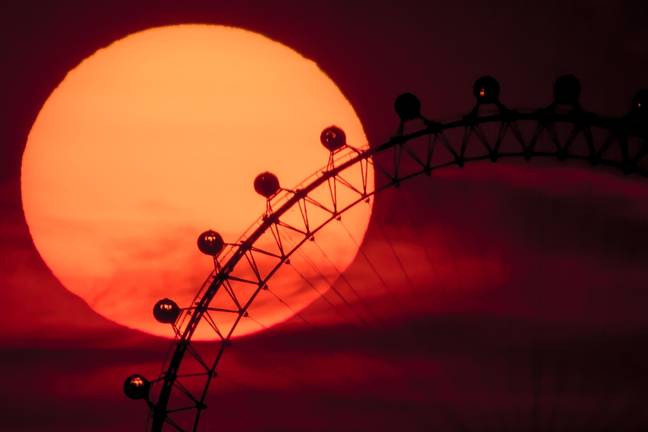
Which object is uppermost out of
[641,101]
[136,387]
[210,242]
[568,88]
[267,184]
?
[568,88]

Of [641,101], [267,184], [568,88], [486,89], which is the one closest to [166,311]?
[267,184]

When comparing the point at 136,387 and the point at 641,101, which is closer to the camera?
the point at 641,101

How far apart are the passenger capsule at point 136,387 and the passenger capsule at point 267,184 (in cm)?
542

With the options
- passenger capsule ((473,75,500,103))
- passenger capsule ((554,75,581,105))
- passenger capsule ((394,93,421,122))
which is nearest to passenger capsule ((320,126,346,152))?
passenger capsule ((394,93,421,122))

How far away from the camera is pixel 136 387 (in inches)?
982

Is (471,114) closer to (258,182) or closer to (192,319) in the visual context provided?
(258,182)

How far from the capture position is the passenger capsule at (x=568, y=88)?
23828 mm

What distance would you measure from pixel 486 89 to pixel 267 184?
19.2 feet

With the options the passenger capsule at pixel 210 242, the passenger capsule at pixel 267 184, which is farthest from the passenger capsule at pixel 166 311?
the passenger capsule at pixel 267 184

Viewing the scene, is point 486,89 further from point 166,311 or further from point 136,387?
point 136,387

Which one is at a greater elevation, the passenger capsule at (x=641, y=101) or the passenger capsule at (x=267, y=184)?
the passenger capsule at (x=641, y=101)

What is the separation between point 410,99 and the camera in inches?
969

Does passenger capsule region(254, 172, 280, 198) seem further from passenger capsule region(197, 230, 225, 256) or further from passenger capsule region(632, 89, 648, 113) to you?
passenger capsule region(632, 89, 648, 113)

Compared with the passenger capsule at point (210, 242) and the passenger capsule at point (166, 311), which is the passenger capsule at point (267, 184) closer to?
the passenger capsule at point (210, 242)
